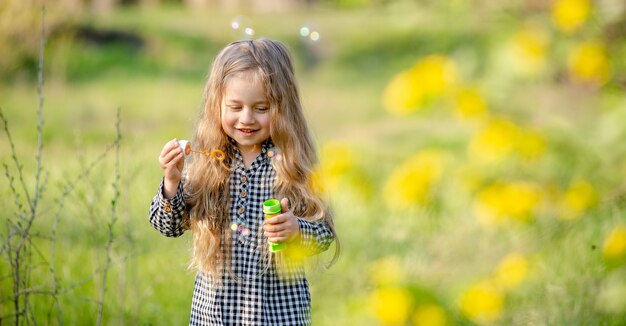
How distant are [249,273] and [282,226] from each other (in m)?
0.26

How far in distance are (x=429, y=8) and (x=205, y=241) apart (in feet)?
3.08

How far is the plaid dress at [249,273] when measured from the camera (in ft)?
6.77

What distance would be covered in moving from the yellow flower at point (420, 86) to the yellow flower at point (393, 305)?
246 millimetres

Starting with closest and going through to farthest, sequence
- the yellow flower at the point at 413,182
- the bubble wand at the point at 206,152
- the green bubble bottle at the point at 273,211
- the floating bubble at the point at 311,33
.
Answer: the yellow flower at the point at 413,182
the green bubble bottle at the point at 273,211
the bubble wand at the point at 206,152
the floating bubble at the point at 311,33

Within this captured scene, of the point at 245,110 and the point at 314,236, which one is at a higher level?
the point at 245,110

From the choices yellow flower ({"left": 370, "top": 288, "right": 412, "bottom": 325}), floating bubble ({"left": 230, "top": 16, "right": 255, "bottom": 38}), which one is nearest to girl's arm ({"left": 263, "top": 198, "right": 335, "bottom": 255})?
floating bubble ({"left": 230, "top": 16, "right": 255, "bottom": 38})

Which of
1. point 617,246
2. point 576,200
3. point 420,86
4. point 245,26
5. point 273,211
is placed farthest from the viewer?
point 245,26

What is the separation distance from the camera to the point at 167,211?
2.03 metres

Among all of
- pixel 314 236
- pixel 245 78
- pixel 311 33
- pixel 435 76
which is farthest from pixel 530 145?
pixel 311 33

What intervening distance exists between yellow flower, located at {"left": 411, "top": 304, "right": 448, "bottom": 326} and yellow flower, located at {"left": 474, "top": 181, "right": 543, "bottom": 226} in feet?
0.49

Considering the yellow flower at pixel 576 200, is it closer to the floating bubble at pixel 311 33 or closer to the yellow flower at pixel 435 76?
the yellow flower at pixel 435 76

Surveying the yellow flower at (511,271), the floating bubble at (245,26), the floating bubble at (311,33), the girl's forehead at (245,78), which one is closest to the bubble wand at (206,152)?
the girl's forehead at (245,78)

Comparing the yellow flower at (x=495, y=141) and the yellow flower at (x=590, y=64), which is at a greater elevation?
the yellow flower at (x=590, y=64)

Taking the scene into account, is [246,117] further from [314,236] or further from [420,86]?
[420,86]
